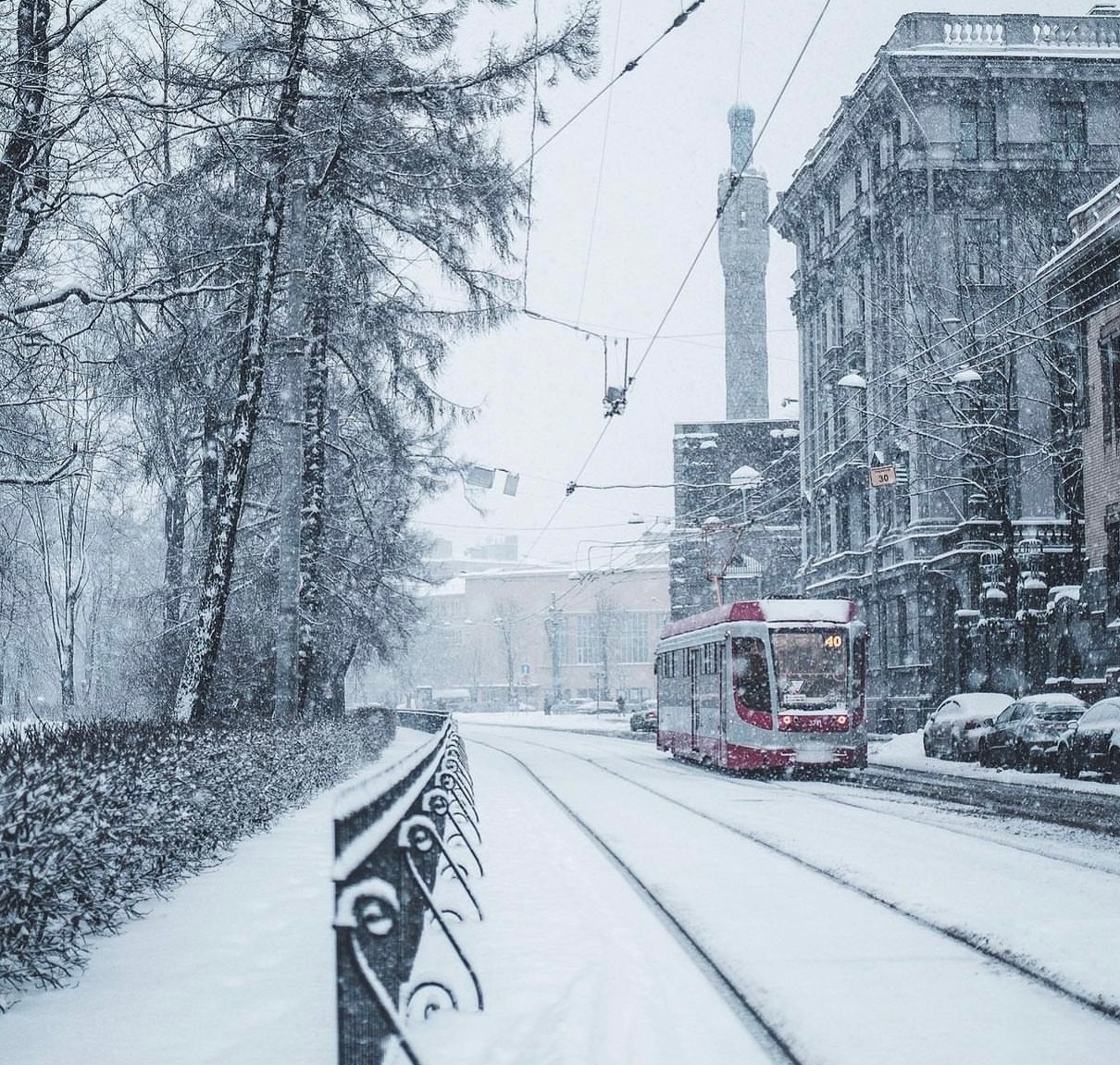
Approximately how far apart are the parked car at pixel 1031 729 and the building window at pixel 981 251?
18.1 m

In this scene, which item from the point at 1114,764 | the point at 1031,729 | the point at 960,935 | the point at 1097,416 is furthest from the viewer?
the point at 1097,416

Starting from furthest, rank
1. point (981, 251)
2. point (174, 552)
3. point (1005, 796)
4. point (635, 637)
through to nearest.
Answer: point (635, 637)
point (981, 251)
point (174, 552)
point (1005, 796)

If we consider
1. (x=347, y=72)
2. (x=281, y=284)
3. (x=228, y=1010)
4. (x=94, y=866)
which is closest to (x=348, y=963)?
(x=228, y=1010)

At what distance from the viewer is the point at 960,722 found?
91.6 ft

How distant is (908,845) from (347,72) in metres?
10.9

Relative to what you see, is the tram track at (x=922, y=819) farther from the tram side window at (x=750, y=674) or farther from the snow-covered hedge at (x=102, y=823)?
the snow-covered hedge at (x=102, y=823)

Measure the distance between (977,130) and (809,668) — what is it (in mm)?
25030

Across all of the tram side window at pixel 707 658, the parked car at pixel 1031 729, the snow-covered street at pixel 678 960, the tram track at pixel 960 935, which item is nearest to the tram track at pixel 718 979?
the snow-covered street at pixel 678 960

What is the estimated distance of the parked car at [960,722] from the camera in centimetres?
2741

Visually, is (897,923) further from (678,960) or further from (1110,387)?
(1110,387)

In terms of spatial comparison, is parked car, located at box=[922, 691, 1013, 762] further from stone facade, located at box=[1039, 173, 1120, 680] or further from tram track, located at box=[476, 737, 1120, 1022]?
tram track, located at box=[476, 737, 1120, 1022]

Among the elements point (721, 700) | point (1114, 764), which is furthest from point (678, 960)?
point (721, 700)

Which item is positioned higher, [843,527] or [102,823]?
[843,527]

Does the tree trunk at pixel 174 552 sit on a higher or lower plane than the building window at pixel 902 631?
higher
